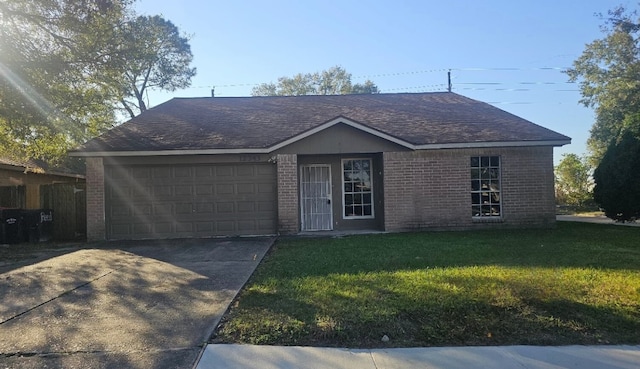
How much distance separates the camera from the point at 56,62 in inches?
490

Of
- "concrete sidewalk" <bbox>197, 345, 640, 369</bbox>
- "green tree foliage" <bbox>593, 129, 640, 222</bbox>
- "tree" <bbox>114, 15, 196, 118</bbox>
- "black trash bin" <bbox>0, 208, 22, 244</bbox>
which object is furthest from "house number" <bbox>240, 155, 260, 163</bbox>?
"tree" <bbox>114, 15, 196, 118</bbox>

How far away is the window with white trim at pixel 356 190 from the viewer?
1409cm

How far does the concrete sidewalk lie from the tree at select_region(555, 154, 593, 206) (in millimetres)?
28216

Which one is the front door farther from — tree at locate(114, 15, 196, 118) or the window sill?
tree at locate(114, 15, 196, 118)

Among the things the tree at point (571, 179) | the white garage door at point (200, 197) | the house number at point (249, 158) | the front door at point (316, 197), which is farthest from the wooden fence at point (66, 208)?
the tree at point (571, 179)

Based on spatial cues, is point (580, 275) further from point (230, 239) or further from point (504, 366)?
point (230, 239)

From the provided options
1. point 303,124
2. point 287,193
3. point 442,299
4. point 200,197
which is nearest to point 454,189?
point 287,193

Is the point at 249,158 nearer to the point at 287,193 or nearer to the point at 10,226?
the point at 287,193

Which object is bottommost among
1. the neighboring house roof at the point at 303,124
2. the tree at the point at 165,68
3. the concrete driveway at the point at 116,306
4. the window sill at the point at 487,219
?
the concrete driveway at the point at 116,306

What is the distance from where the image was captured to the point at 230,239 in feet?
40.9

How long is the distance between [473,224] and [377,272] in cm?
727

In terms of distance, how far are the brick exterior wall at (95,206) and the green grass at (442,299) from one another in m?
6.53

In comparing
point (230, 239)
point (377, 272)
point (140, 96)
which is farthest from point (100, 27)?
point (140, 96)

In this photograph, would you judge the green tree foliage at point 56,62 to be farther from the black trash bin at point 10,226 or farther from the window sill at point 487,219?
the window sill at point 487,219
